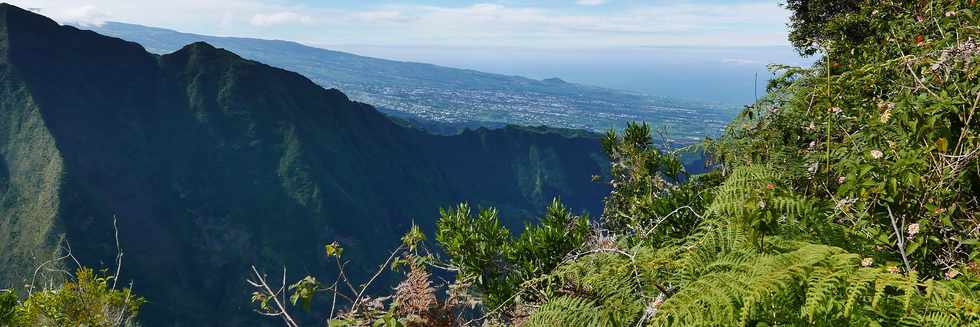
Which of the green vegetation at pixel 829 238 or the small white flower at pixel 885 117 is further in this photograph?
the small white flower at pixel 885 117

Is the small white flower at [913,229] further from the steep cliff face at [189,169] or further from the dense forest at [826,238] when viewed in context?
the steep cliff face at [189,169]

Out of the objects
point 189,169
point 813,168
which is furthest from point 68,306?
point 189,169

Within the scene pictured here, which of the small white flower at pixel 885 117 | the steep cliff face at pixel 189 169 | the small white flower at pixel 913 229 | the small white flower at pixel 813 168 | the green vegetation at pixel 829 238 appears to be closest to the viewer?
the green vegetation at pixel 829 238

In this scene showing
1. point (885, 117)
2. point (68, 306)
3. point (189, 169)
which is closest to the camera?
point (885, 117)

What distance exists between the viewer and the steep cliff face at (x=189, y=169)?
58031mm

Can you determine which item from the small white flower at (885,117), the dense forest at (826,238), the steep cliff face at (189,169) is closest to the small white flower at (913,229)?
the dense forest at (826,238)

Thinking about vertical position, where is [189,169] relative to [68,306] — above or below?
below

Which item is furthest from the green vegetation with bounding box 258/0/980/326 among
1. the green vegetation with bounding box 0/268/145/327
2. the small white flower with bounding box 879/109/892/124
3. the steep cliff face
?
the steep cliff face

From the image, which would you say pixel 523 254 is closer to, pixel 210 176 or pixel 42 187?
pixel 42 187

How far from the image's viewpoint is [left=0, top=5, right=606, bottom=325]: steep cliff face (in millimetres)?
58031

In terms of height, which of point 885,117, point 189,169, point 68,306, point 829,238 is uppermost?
point 885,117

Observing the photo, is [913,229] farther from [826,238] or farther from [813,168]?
[813,168]

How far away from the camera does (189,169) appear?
7425cm

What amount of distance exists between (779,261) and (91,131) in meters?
83.5
